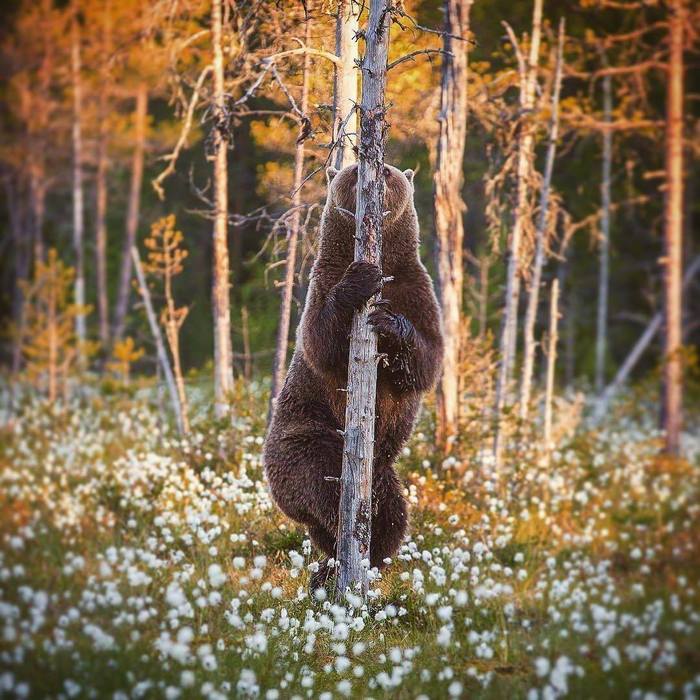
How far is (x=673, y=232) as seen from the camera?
12172mm

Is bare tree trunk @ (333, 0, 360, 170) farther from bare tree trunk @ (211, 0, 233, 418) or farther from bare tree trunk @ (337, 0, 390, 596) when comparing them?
bare tree trunk @ (211, 0, 233, 418)

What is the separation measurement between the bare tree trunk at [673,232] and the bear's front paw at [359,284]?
8.14 meters

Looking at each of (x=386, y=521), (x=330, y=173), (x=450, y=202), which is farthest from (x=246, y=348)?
(x=386, y=521)

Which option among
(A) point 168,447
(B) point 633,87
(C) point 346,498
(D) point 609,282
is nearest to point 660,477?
(B) point 633,87

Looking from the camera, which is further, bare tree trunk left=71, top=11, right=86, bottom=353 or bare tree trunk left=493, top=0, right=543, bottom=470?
bare tree trunk left=71, top=11, right=86, bottom=353

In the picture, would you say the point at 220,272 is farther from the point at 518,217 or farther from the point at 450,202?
the point at 518,217

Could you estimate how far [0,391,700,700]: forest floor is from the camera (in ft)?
14.7

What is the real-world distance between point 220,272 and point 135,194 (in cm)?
1140

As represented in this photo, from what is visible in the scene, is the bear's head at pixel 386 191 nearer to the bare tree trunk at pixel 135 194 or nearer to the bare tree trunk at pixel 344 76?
the bare tree trunk at pixel 344 76

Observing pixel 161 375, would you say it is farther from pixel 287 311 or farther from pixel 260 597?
pixel 260 597

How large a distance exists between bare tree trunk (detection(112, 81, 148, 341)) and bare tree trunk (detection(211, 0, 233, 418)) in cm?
933

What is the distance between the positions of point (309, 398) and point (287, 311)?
5.14 feet

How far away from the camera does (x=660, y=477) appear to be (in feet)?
36.4

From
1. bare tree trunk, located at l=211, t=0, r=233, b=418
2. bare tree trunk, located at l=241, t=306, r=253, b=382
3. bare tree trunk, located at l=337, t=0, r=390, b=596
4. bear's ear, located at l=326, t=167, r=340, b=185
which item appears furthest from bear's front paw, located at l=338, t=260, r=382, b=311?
bare tree trunk, located at l=241, t=306, r=253, b=382
